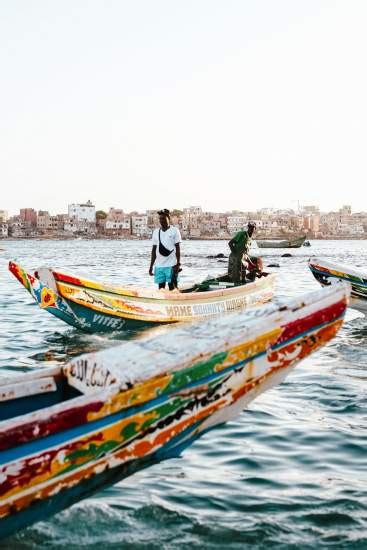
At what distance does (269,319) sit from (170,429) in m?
1.12

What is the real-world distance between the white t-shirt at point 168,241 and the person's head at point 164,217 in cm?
12

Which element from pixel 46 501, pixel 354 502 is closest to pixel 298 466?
pixel 354 502

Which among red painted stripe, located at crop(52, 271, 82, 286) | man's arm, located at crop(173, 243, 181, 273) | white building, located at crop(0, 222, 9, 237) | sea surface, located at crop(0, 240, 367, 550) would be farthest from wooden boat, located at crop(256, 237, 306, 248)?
sea surface, located at crop(0, 240, 367, 550)

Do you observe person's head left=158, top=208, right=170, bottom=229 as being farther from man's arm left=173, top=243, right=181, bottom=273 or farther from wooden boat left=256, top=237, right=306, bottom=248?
wooden boat left=256, top=237, right=306, bottom=248

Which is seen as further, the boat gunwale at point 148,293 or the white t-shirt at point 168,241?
the white t-shirt at point 168,241

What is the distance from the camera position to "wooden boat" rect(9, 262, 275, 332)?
11.2 m

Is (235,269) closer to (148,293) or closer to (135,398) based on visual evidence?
(148,293)

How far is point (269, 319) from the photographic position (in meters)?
4.77

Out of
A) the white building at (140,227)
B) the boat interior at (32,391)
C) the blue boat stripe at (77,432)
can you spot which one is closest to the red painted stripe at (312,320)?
the blue boat stripe at (77,432)

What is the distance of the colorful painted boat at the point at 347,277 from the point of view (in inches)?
532

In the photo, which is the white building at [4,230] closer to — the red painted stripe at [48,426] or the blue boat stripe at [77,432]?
the blue boat stripe at [77,432]

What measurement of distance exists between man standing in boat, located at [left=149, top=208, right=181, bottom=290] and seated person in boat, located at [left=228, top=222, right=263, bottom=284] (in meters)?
1.84

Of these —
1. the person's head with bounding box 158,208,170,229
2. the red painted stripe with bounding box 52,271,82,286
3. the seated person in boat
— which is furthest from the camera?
the seated person in boat

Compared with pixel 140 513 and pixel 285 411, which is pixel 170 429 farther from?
pixel 285 411
